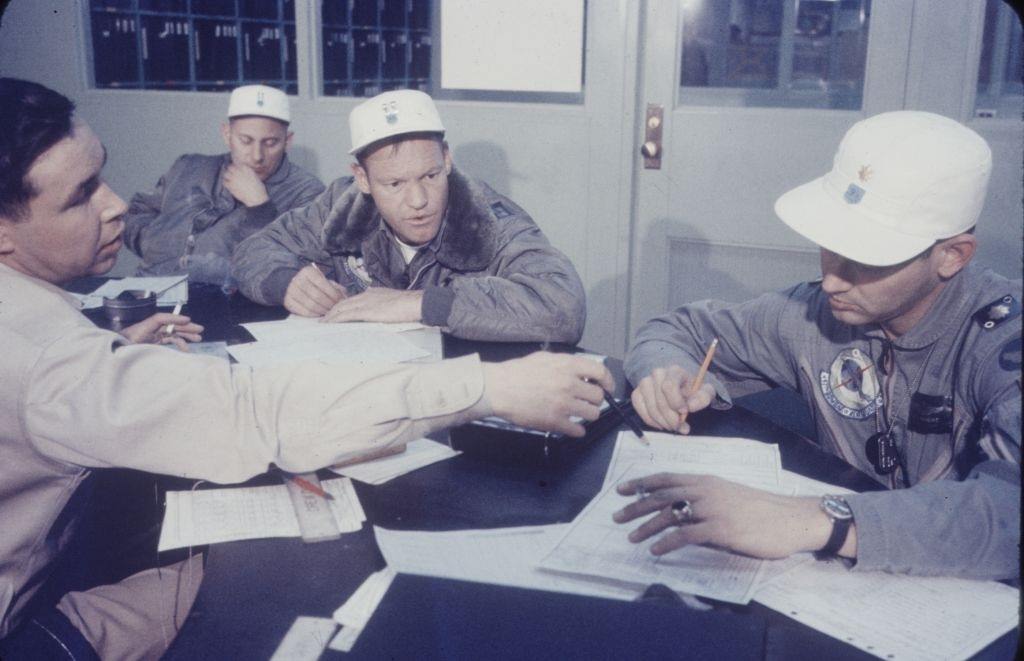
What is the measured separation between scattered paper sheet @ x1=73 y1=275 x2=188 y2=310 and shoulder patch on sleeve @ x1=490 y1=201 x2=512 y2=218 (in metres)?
0.85

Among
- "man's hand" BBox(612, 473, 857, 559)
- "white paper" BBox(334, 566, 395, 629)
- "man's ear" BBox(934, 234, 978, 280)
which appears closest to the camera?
"white paper" BBox(334, 566, 395, 629)

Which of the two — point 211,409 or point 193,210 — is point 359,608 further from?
point 193,210

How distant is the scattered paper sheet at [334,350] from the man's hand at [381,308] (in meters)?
0.12

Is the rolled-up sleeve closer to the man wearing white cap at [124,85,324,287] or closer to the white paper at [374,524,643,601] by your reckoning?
the white paper at [374,524,643,601]

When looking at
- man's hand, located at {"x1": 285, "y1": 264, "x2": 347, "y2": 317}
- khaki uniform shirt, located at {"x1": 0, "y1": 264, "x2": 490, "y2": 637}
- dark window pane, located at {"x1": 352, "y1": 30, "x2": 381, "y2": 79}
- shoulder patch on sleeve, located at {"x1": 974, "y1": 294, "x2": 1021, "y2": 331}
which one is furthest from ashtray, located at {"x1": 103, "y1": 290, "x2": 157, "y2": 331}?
dark window pane, located at {"x1": 352, "y1": 30, "x2": 381, "y2": 79}

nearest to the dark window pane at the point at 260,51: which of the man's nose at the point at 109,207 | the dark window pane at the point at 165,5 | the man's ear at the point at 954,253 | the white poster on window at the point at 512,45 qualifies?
the dark window pane at the point at 165,5

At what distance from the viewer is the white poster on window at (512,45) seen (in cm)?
314

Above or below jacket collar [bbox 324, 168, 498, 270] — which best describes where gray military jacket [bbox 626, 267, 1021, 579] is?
below

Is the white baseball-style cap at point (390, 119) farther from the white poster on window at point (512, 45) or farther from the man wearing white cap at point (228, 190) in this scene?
the white poster on window at point (512, 45)

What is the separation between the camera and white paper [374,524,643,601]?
947mm

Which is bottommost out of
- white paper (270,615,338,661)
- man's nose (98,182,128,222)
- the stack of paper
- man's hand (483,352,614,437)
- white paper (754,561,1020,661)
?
white paper (270,615,338,661)

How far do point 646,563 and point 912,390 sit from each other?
0.66 metres

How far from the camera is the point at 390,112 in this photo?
211 centimetres

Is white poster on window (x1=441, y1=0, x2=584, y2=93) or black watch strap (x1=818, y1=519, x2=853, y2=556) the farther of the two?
white poster on window (x1=441, y1=0, x2=584, y2=93)
